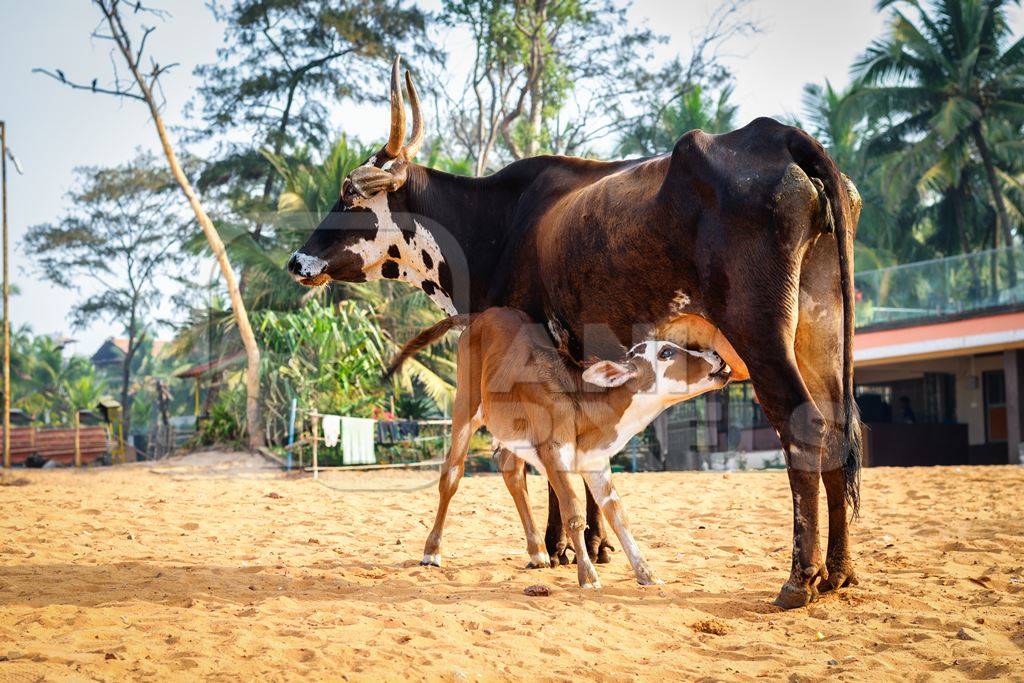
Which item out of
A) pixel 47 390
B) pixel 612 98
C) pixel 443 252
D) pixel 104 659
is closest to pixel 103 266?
pixel 47 390

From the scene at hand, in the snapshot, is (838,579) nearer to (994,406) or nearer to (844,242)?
(844,242)

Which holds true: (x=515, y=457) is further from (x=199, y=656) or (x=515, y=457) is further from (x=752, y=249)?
(x=199, y=656)

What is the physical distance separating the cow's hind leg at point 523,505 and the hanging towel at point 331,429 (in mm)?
8002

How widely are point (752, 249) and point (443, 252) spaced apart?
3101 mm

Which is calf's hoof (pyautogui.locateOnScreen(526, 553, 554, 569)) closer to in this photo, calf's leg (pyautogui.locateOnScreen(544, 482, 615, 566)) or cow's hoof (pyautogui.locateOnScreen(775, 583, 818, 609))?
calf's leg (pyautogui.locateOnScreen(544, 482, 615, 566))

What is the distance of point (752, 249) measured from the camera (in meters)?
5.71

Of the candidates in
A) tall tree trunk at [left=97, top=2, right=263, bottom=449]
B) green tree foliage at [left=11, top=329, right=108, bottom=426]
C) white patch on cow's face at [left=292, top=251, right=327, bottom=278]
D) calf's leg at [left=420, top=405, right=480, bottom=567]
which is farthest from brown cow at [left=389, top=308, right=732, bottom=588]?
green tree foliage at [left=11, top=329, right=108, bottom=426]

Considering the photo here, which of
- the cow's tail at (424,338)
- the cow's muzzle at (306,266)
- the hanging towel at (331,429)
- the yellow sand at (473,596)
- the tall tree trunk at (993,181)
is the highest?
the tall tree trunk at (993,181)

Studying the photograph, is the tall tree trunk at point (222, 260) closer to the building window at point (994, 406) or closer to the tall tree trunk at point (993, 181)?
the building window at point (994, 406)

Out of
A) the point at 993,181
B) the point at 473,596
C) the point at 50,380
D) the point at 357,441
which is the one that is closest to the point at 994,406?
the point at 993,181

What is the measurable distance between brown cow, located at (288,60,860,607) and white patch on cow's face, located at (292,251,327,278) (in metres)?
1.47

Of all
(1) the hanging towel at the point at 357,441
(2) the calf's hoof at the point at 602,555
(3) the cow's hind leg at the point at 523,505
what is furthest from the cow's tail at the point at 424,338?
(1) the hanging towel at the point at 357,441

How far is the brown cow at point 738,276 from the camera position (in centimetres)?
572

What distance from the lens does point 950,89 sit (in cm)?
3288
